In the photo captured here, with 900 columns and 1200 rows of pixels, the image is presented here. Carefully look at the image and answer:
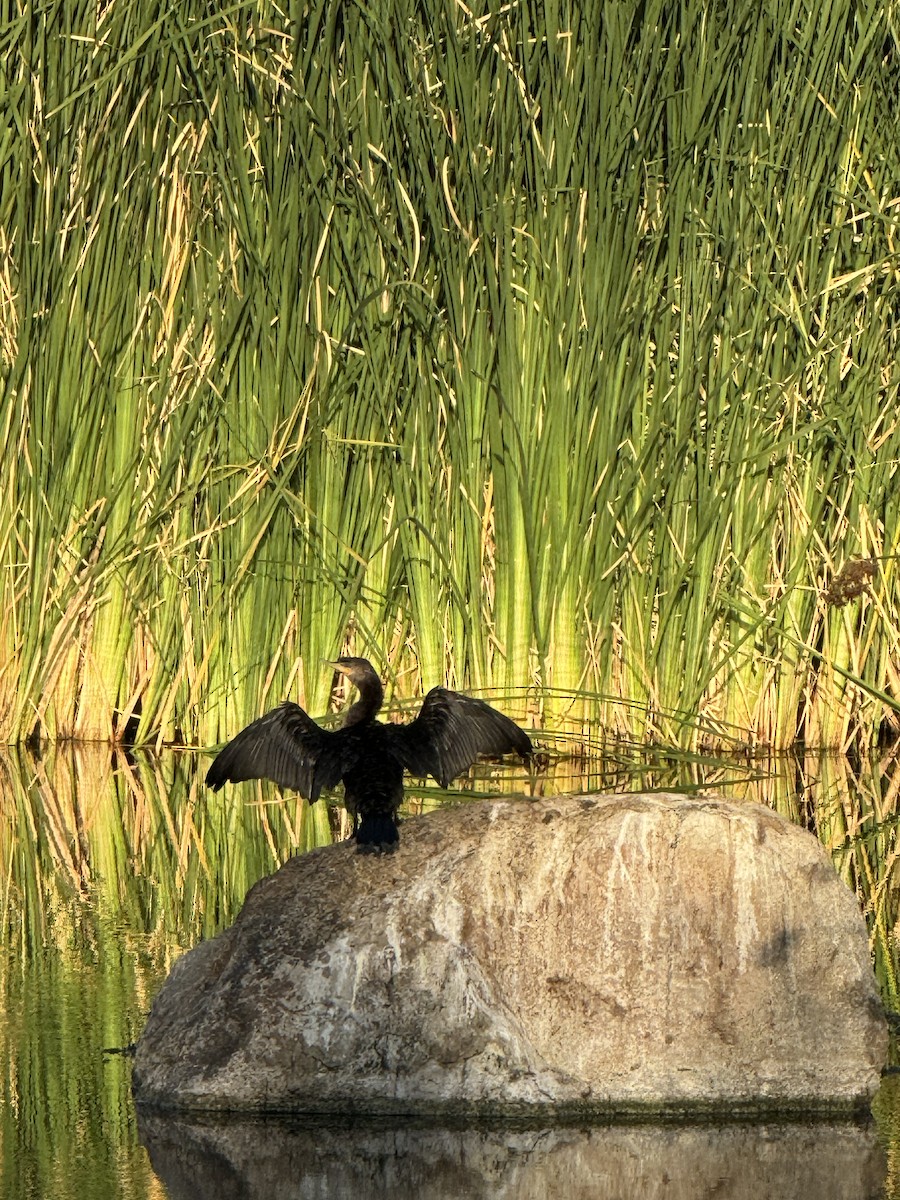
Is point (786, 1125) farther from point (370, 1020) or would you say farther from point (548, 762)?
point (548, 762)

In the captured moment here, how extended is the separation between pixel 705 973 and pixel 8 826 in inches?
121

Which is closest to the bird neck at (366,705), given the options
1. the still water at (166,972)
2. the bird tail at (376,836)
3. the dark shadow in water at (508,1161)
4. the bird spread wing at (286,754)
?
the bird spread wing at (286,754)

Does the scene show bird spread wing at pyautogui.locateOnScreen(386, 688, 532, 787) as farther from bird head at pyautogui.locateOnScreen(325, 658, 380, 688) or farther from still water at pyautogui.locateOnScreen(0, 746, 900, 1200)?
still water at pyautogui.locateOnScreen(0, 746, 900, 1200)

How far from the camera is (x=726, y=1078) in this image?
3883 mm

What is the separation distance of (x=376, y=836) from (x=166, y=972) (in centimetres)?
87

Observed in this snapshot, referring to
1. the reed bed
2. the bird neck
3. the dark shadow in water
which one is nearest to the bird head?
the bird neck

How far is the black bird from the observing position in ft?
14.3

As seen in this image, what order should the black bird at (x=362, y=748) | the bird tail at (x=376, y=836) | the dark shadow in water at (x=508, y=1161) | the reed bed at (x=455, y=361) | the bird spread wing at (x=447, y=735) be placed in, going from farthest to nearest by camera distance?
the reed bed at (x=455, y=361), the bird spread wing at (x=447, y=735), the black bird at (x=362, y=748), the bird tail at (x=376, y=836), the dark shadow in water at (x=508, y=1161)

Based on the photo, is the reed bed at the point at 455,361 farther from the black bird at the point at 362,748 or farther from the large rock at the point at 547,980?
the large rock at the point at 547,980

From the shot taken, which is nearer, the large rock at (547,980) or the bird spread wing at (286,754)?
the large rock at (547,980)

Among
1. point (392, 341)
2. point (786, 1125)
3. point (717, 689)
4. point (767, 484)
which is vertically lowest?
point (786, 1125)

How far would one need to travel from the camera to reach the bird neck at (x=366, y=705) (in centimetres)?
455

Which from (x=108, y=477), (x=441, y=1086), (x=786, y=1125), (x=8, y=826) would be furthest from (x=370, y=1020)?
(x=108, y=477)

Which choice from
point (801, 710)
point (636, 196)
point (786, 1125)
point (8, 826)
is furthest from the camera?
point (801, 710)
